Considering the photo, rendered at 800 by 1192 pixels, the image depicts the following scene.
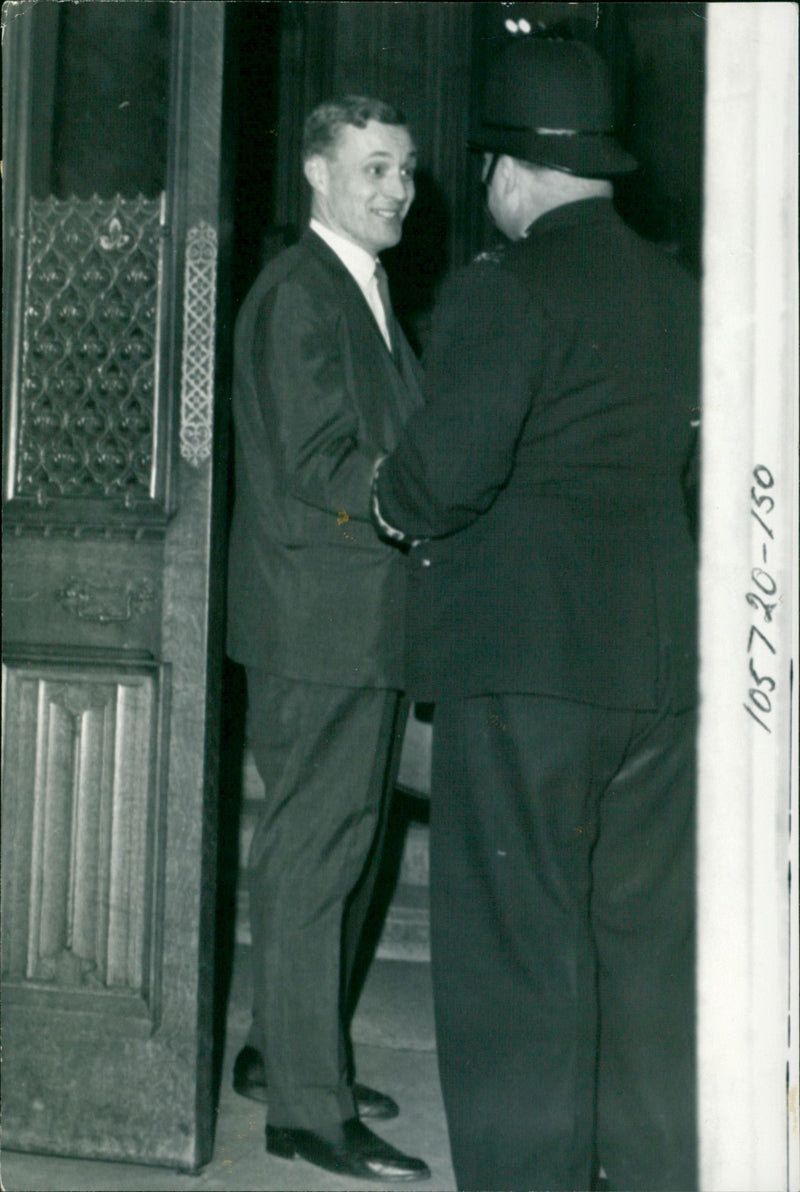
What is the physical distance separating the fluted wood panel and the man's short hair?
95cm

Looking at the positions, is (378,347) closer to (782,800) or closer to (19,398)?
(19,398)

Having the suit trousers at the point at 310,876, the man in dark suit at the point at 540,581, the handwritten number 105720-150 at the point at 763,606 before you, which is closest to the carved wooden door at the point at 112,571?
the suit trousers at the point at 310,876

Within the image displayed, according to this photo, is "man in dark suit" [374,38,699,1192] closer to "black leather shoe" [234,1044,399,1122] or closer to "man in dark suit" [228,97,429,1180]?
"man in dark suit" [228,97,429,1180]

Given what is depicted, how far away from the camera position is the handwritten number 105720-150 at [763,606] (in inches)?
76.8

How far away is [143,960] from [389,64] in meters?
2.55

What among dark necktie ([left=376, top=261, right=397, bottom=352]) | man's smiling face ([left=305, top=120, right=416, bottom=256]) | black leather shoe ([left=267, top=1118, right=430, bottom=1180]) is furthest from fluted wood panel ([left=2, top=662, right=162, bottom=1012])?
man's smiling face ([left=305, top=120, right=416, bottom=256])

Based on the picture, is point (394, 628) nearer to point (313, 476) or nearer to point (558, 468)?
point (313, 476)

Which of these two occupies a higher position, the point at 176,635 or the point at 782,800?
the point at 176,635

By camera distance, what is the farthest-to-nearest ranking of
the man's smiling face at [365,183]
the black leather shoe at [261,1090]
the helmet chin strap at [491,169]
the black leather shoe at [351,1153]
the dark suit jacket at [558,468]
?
the black leather shoe at [261,1090], the man's smiling face at [365,183], the black leather shoe at [351,1153], the helmet chin strap at [491,169], the dark suit jacket at [558,468]

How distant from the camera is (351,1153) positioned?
226 centimetres

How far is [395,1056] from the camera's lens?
291 centimetres

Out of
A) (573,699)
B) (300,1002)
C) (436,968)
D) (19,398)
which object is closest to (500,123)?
(573,699)

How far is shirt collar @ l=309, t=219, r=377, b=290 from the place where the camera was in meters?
2.43

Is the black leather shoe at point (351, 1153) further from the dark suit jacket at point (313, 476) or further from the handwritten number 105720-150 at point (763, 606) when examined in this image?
the handwritten number 105720-150 at point (763, 606)
